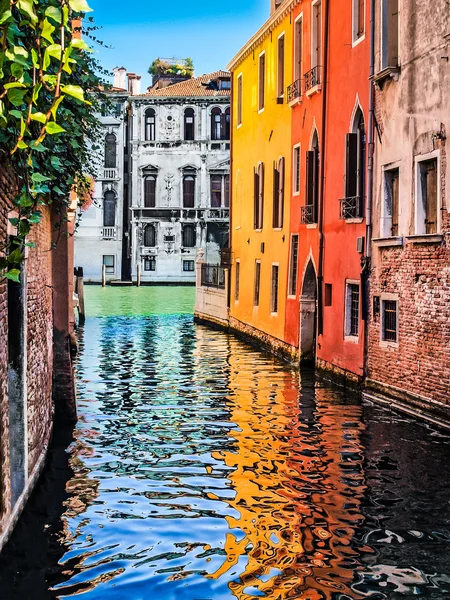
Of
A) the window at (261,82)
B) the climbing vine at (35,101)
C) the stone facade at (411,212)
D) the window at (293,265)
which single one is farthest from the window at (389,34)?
the window at (261,82)

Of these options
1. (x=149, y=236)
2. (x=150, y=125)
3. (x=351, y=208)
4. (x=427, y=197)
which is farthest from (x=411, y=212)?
(x=150, y=125)

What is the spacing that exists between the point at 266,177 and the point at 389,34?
396 inches

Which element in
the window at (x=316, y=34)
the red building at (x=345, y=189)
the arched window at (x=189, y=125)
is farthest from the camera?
the arched window at (x=189, y=125)

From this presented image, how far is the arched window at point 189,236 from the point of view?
53.1 m

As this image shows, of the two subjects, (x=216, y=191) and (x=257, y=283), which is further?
(x=216, y=191)

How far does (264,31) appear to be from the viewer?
2395cm

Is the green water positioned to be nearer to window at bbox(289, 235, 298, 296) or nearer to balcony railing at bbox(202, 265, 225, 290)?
balcony railing at bbox(202, 265, 225, 290)

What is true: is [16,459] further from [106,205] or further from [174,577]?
[106,205]

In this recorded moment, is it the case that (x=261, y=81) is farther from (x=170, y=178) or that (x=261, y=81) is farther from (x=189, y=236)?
(x=189, y=236)

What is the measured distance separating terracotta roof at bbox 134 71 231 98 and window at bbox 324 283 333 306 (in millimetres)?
35387

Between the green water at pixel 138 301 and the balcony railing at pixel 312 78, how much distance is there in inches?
572

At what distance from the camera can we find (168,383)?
53.7ft

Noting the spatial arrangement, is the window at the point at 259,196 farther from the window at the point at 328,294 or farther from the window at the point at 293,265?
the window at the point at 328,294

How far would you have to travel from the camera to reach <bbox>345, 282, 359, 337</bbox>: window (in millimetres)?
16047
